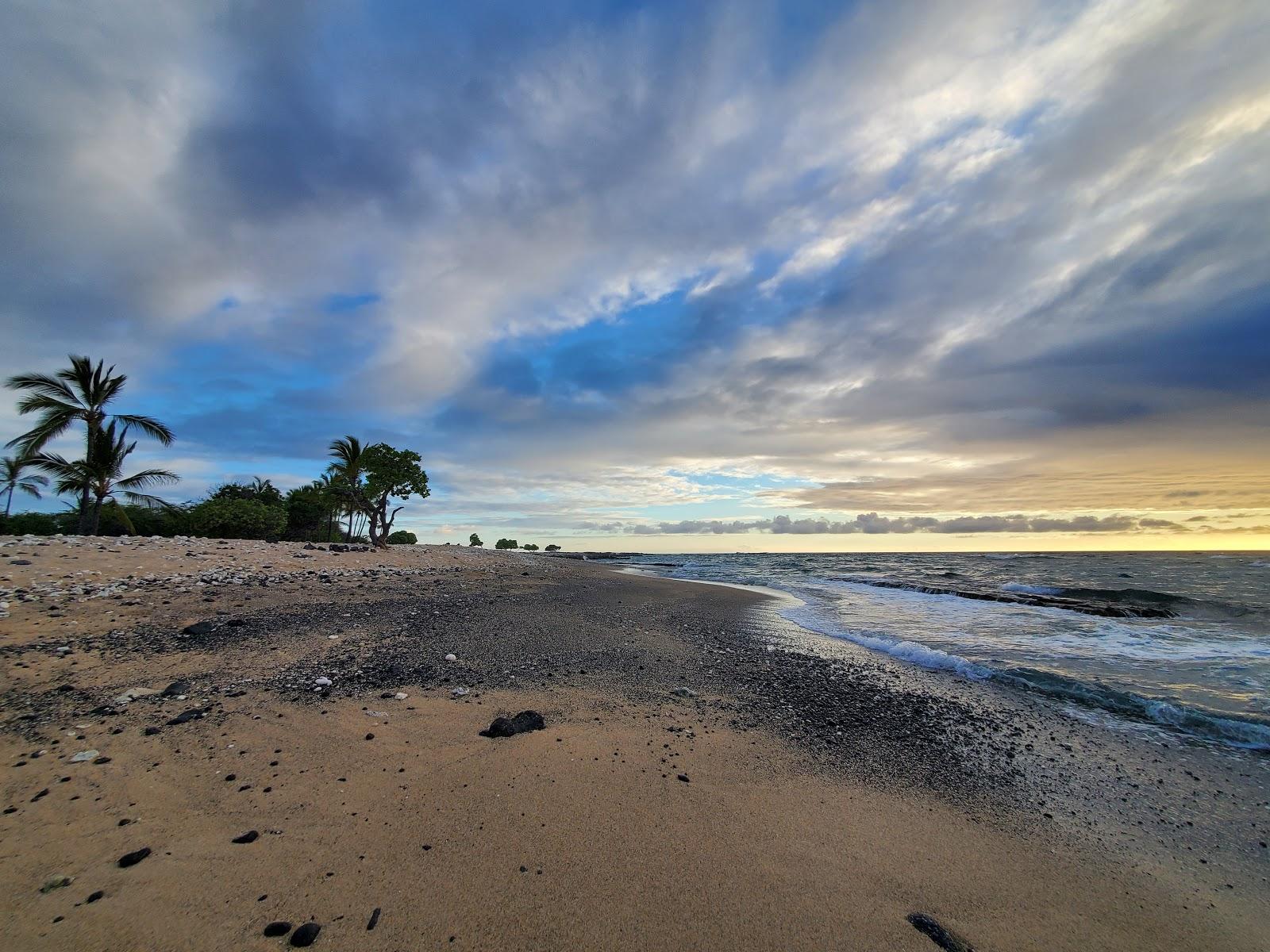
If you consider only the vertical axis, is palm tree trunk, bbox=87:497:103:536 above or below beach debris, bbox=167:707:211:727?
above

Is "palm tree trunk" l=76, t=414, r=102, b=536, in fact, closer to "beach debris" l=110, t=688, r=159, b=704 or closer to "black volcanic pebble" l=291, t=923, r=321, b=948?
"beach debris" l=110, t=688, r=159, b=704

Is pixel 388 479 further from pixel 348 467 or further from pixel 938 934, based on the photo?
pixel 938 934

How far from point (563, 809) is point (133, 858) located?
276 centimetres

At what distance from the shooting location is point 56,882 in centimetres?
291

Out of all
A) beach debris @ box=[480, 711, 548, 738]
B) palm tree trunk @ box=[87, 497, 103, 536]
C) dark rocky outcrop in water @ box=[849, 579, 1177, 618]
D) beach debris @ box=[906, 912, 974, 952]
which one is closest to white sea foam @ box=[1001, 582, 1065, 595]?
dark rocky outcrop in water @ box=[849, 579, 1177, 618]

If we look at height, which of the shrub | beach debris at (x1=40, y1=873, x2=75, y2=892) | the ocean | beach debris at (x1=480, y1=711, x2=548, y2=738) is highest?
the shrub

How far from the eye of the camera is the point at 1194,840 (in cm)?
425

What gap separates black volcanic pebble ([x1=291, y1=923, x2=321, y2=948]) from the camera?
2.57 m

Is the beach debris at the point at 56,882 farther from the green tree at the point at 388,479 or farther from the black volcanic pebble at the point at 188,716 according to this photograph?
the green tree at the point at 388,479

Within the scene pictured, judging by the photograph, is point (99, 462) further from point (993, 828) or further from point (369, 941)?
point (993, 828)

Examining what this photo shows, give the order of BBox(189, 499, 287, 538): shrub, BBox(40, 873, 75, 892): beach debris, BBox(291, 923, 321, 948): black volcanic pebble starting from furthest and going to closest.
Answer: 1. BBox(189, 499, 287, 538): shrub
2. BBox(40, 873, 75, 892): beach debris
3. BBox(291, 923, 321, 948): black volcanic pebble

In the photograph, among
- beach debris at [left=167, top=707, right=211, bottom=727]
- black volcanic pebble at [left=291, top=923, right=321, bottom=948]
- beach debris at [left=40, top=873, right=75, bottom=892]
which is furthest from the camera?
beach debris at [left=167, top=707, right=211, bottom=727]

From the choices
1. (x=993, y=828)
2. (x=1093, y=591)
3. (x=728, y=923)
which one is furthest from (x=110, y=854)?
(x=1093, y=591)

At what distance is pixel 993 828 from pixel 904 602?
62.3 feet
